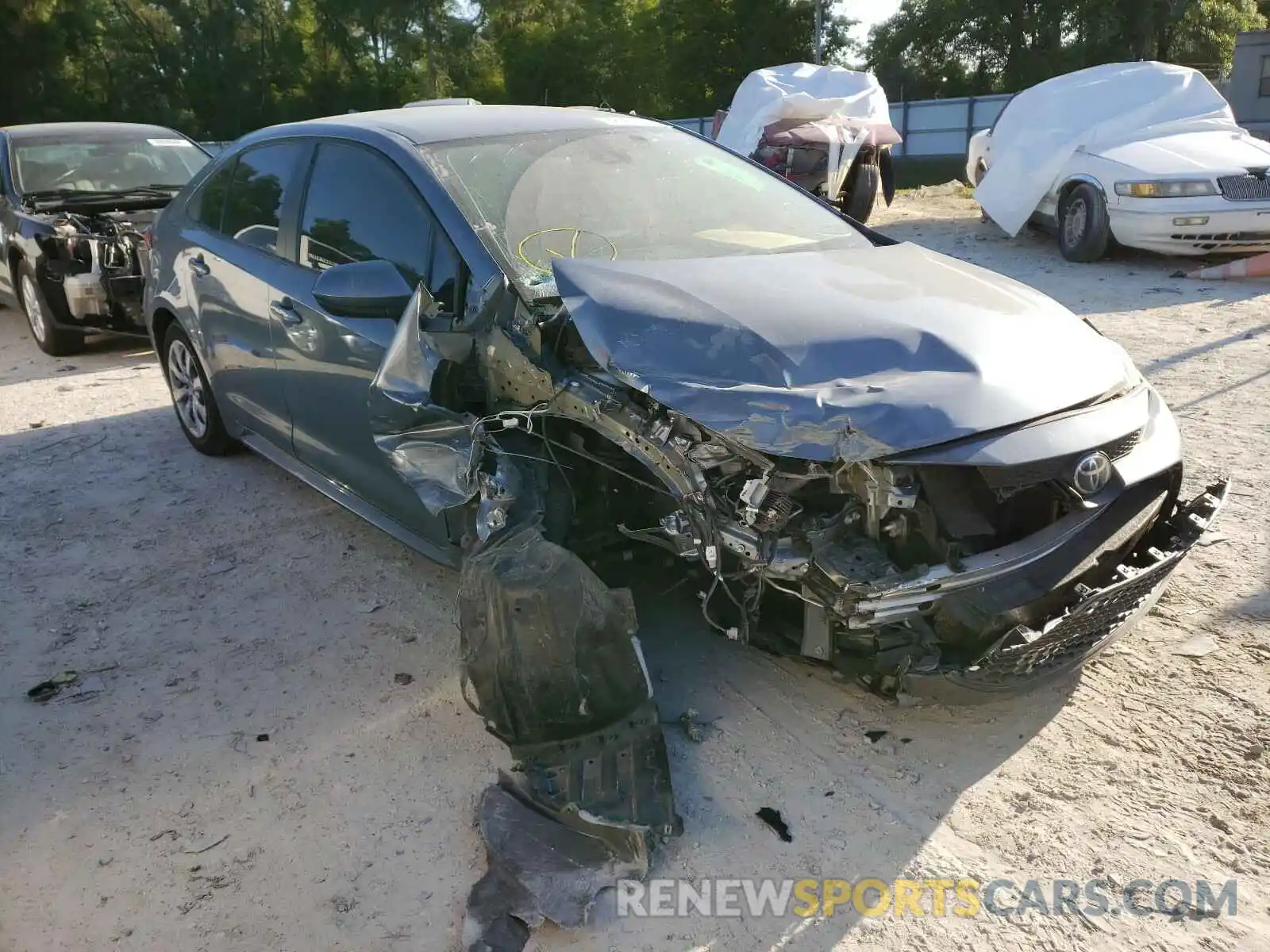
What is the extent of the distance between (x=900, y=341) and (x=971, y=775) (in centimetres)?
123

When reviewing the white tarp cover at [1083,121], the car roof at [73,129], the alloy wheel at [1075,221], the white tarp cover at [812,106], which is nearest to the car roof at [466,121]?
the car roof at [73,129]

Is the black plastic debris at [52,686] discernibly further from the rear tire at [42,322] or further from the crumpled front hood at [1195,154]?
the crumpled front hood at [1195,154]

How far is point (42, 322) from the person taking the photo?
816 centimetres

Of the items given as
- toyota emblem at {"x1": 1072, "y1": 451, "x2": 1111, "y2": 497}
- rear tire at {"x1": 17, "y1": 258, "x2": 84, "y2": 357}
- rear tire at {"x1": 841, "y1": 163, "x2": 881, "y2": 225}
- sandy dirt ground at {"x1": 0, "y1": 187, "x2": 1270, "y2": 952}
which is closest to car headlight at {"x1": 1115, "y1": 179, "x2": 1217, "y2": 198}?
rear tire at {"x1": 841, "y1": 163, "x2": 881, "y2": 225}

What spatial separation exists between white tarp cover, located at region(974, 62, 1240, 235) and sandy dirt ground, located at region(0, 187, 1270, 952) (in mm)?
6205

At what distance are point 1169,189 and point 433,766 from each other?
835 cm

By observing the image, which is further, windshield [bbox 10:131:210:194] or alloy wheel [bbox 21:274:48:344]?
windshield [bbox 10:131:210:194]

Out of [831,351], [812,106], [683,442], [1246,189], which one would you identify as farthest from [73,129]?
[1246,189]

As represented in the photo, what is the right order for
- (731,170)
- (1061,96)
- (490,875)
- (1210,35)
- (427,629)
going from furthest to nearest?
(1210,35)
(1061,96)
(731,170)
(427,629)
(490,875)

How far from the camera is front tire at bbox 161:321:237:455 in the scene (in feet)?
17.5

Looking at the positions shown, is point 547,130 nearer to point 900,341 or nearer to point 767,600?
point 900,341

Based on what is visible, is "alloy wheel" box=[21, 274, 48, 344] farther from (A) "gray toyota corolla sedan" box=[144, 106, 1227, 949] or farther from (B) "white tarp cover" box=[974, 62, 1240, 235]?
(B) "white tarp cover" box=[974, 62, 1240, 235]

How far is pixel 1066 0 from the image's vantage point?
34.0 m

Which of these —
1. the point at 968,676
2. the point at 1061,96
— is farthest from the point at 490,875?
the point at 1061,96
